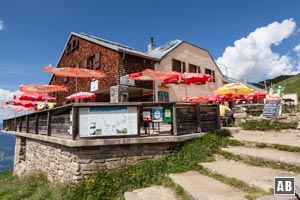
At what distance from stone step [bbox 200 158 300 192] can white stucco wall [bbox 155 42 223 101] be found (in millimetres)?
9775

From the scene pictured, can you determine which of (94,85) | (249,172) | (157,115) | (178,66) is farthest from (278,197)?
(178,66)

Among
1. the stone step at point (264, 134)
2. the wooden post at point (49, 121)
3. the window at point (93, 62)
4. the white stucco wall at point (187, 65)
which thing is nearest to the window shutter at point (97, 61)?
the window at point (93, 62)

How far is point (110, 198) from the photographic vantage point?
5723 mm

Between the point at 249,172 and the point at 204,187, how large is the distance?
1.32 metres

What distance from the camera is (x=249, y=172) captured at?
5121mm

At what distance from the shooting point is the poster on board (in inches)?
249

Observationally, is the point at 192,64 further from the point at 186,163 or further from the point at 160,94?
the point at 186,163

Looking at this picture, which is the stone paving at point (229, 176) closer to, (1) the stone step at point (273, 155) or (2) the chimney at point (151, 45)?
(1) the stone step at point (273, 155)

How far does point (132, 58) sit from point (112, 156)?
10.1 meters

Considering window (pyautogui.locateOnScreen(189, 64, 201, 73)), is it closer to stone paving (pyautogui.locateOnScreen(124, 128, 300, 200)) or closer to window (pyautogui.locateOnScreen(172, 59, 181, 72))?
window (pyautogui.locateOnScreen(172, 59, 181, 72))

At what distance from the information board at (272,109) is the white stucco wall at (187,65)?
5.32m

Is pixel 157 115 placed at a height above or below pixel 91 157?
above

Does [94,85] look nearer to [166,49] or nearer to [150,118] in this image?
[166,49]

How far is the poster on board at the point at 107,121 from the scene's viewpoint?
6.34 metres
